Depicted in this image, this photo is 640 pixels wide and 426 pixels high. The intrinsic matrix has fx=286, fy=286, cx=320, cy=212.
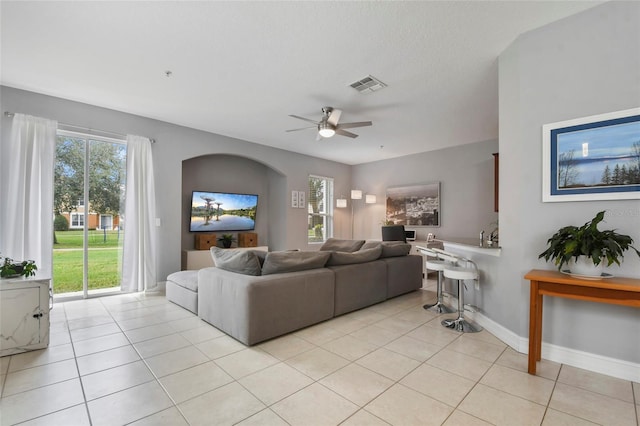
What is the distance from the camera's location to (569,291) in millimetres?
2115

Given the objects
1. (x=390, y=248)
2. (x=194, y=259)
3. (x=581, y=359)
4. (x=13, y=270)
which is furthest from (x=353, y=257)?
(x=13, y=270)

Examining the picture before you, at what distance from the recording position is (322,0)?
2211 millimetres

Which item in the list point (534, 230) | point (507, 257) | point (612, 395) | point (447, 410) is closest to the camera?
point (447, 410)

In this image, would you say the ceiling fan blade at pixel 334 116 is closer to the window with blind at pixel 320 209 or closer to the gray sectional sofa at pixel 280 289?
the gray sectional sofa at pixel 280 289

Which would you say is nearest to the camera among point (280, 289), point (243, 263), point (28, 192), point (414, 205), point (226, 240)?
point (280, 289)

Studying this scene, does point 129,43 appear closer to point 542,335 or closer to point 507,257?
point 507,257

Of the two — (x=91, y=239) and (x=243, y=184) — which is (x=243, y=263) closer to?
(x=91, y=239)

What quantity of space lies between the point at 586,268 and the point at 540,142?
1110 mm

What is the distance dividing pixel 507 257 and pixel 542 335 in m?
0.71

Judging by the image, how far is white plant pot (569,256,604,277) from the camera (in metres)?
2.11

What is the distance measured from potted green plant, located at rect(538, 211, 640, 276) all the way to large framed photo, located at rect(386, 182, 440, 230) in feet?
15.0

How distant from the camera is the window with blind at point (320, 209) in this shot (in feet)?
25.7

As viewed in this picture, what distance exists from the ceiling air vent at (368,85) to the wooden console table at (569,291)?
2.58 meters

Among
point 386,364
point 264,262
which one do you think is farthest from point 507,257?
point 264,262
